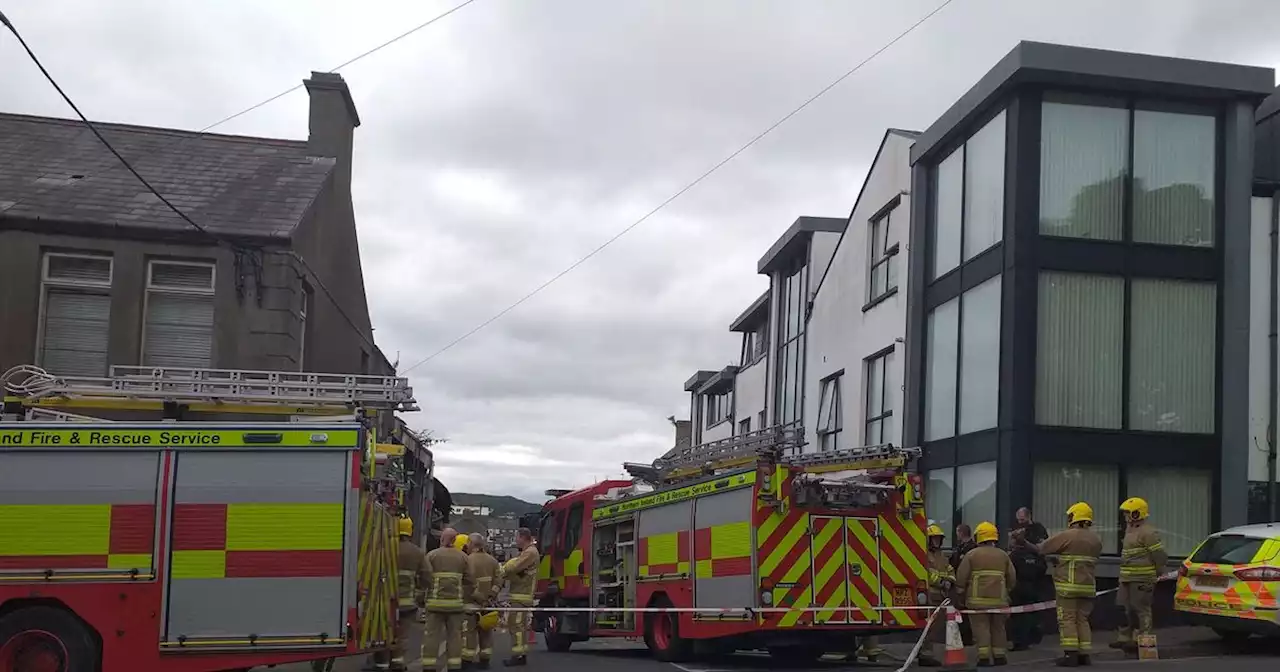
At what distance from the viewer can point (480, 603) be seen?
46.4ft

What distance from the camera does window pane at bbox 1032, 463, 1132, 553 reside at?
1727cm

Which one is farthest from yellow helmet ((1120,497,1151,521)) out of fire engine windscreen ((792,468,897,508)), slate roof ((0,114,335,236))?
slate roof ((0,114,335,236))

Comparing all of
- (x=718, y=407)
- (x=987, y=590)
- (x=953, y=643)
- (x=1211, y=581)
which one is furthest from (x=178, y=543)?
(x=718, y=407)

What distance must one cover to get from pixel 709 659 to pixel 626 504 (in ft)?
7.14

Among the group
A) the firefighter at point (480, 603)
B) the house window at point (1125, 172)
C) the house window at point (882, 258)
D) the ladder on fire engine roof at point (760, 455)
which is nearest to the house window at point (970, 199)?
the house window at point (1125, 172)

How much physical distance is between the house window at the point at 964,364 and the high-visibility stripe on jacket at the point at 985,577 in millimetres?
4304

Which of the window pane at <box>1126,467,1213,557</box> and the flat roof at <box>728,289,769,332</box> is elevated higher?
the flat roof at <box>728,289,769,332</box>

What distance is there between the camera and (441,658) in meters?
15.0

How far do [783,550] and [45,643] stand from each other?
6.72 metres

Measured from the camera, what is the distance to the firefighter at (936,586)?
→ 13945 mm

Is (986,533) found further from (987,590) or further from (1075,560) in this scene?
(1075,560)

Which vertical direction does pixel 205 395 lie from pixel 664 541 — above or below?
above

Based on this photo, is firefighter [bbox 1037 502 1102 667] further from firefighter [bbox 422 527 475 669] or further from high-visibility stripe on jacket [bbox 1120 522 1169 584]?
firefighter [bbox 422 527 475 669]

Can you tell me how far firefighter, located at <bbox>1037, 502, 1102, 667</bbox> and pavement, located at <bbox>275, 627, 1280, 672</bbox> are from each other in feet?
1.05
